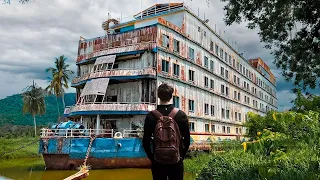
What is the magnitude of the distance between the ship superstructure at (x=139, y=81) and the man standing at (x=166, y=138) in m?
15.4

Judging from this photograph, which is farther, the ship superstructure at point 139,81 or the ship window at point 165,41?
the ship window at point 165,41

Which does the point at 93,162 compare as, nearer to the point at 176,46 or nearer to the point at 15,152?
the point at 176,46

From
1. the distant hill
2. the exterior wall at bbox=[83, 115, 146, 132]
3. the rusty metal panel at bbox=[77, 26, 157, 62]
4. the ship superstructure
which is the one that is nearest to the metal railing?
the ship superstructure

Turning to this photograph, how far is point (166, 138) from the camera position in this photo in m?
4.63

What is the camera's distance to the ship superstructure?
66.9 ft

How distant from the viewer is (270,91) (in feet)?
215

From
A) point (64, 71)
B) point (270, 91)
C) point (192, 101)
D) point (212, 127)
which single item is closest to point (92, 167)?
point (192, 101)

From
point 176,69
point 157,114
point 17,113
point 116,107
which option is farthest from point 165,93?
point 17,113

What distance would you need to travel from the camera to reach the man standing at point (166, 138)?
463 centimetres

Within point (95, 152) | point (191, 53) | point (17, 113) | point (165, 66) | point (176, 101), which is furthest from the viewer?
point (17, 113)

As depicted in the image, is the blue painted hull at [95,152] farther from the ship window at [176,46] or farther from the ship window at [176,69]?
the ship window at [176,46]

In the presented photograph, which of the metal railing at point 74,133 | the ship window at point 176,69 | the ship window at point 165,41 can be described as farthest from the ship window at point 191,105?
the metal railing at point 74,133

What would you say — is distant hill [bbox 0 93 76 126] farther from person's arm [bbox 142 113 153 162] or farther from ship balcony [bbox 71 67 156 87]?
person's arm [bbox 142 113 153 162]

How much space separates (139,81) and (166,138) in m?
20.4
